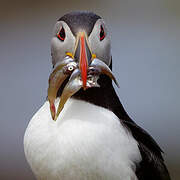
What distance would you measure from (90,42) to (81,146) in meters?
0.29

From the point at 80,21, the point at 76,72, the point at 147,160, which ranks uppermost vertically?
the point at 80,21

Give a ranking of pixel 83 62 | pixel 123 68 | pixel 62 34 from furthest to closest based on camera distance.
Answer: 1. pixel 123 68
2. pixel 62 34
3. pixel 83 62

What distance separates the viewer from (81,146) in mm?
1063

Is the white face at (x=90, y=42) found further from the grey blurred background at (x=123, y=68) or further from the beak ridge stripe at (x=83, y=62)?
the grey blurred background at (x=123, y=68)

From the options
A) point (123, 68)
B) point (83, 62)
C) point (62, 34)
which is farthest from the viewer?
point (123, 68)

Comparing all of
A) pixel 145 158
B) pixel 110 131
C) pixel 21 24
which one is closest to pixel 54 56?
pixel 110 131

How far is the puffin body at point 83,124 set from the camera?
3.49 ft

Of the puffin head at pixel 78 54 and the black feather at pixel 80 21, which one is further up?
the black feather at pixel 80 21

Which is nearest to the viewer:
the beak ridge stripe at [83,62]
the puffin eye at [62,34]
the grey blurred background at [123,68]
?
the beak ridge stripe at [83,62]

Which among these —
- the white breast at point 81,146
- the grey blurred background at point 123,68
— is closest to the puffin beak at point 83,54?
the white breast at point 81,146

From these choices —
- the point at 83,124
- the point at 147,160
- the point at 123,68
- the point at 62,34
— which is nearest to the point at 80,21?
the point at 62,34

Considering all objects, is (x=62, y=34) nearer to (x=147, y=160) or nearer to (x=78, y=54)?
(x=78, y=54)

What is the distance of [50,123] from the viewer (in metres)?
1.13

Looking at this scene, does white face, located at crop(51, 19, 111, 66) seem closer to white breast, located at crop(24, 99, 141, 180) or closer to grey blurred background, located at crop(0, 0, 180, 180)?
white breast, located at crop(24, 99, 141, 180)
